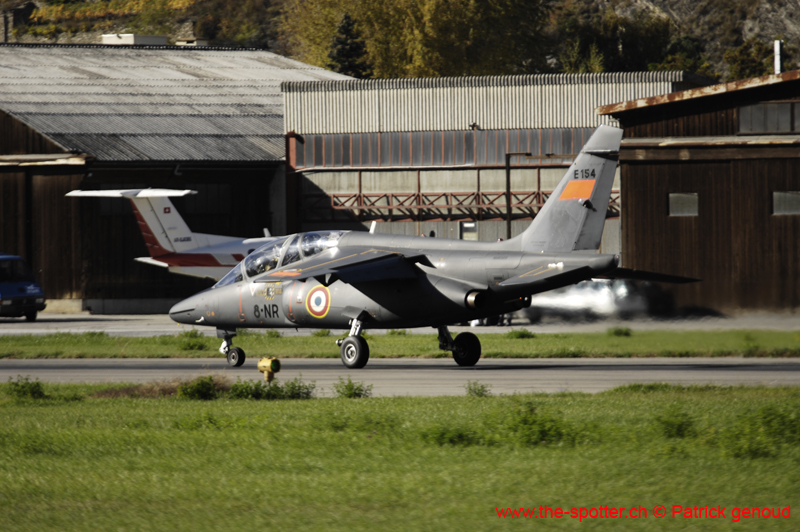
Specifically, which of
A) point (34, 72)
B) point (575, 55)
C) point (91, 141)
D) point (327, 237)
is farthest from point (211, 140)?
point (575, 55)

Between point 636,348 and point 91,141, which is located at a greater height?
point 91,141

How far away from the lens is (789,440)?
449 inches

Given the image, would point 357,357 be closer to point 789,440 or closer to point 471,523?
point 789,440

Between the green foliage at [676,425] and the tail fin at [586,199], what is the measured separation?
8692 mm

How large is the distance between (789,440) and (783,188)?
27854mm

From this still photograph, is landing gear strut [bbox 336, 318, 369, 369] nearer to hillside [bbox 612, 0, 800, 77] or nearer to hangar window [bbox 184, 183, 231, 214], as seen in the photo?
hangar window [bbox 184, 183, 231, 214]

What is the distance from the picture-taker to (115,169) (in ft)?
164

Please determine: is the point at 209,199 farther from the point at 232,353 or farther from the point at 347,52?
the point at 347,52

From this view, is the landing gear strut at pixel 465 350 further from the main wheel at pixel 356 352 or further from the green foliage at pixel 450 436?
the green foliage at pixel 450 436

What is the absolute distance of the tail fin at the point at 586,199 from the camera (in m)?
20.9

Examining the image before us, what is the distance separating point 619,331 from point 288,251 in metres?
7.39

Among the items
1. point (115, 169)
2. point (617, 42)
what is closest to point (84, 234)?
point (115, 169)

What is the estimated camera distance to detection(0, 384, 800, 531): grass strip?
29.0 ft

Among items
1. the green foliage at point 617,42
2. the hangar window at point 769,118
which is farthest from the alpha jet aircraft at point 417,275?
the green foliage at point 617,42
